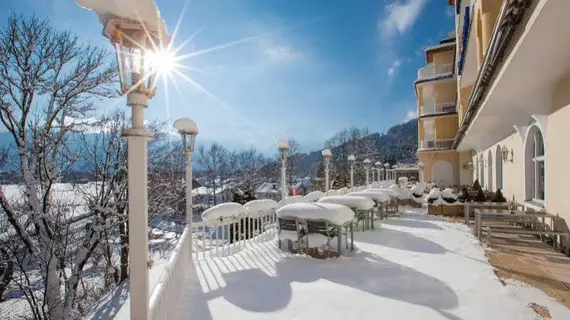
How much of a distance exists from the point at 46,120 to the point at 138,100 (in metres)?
10.3

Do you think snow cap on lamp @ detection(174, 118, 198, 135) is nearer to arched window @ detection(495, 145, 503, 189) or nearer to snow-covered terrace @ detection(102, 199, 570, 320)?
snow-covered terrace @ detection(102, 199, 570, 320)

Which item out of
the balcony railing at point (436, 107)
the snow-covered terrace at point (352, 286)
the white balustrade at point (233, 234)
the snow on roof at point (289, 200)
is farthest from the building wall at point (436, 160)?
the white balustrade at point (233, 234)

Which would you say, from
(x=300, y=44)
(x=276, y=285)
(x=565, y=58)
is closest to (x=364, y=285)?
(x=276, y=285)

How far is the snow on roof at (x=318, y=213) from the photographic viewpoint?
16.9ft

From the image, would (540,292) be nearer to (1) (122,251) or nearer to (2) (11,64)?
(2) (11,64)

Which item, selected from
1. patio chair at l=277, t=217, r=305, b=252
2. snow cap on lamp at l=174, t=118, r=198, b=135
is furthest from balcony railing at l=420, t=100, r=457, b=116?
snow cap on lamp at l=174, t=118, r=198, b=135

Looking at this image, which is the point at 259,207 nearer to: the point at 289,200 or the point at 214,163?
the point at 289,200

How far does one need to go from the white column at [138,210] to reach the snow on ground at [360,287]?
147 cm

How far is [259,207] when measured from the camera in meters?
6.75

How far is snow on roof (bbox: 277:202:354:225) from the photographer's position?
5.14 metres

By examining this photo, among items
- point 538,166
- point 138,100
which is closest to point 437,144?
point 538,166

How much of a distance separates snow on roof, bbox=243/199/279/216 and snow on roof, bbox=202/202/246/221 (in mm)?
490

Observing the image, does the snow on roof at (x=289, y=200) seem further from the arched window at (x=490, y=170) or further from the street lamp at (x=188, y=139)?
the arched window at (x=490, y=170)

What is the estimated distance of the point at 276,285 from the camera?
397cm
